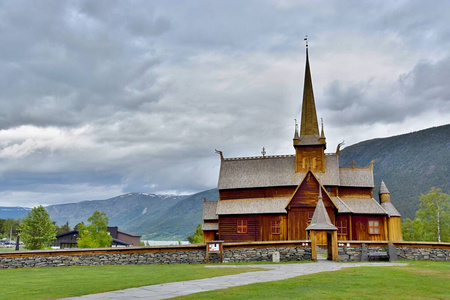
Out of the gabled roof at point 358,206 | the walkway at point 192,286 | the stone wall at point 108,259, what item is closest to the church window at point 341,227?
the gabled roof at point 358,206

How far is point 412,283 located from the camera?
18.1 metres

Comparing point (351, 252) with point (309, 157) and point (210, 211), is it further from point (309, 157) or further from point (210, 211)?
point (210, 211)

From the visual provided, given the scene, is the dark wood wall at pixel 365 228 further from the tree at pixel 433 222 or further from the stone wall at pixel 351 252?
the tree at pixel 433 222

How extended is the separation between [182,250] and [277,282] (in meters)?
13.9

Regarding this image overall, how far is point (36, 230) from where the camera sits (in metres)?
78.4

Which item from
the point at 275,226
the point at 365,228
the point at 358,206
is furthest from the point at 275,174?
the point at 365,228

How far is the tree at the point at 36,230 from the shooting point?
77312mm

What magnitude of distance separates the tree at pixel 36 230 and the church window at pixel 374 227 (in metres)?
53.6

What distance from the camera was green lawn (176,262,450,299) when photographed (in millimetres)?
14766

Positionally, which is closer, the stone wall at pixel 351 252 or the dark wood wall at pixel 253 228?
the stone wall at pixel 351 252

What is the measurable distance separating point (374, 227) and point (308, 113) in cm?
1587

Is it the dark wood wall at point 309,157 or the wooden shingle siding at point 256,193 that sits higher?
the dark wood wall at point 309,157

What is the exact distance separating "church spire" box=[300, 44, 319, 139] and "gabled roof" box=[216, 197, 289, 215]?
903 cm

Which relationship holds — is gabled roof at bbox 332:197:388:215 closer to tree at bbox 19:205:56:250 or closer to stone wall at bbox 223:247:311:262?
stone wall at bbox 223:247:311:262
